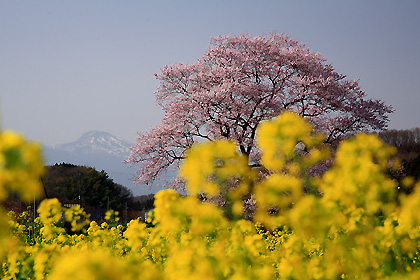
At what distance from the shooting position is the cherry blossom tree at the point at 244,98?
1448 cm

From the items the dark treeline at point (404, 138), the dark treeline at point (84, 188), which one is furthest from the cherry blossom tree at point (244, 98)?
the dark treeline at point (84, 188)

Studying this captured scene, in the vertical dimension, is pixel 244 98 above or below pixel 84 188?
below

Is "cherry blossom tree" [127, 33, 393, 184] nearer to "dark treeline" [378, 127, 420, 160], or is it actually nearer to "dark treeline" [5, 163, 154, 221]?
"dark treeline" [378, 127, 420, 160]

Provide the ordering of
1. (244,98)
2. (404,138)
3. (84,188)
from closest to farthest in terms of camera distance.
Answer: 1. (244,98)
2. (404,138)
3. (84,188)

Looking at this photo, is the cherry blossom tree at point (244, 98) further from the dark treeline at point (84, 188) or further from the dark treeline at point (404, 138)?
the dark treeline at point (84, 188)

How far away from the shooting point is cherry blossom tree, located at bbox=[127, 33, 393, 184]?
14.5m

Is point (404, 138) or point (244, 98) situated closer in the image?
point (244, 98)

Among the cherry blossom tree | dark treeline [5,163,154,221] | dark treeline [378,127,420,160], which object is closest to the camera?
the cherry blossom tree

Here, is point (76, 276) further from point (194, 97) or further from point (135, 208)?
point (135, 208)

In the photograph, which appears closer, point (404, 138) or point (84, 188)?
point (404, 138)

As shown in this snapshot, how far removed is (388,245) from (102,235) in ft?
9.70

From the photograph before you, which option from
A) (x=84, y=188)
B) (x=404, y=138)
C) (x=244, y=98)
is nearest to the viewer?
(x=244, y=98)

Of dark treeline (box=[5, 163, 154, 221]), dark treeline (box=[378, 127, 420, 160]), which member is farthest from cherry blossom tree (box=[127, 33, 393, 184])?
dark treeline (box=[5, 163, 154, 221])

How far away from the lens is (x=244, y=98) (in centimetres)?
1475
